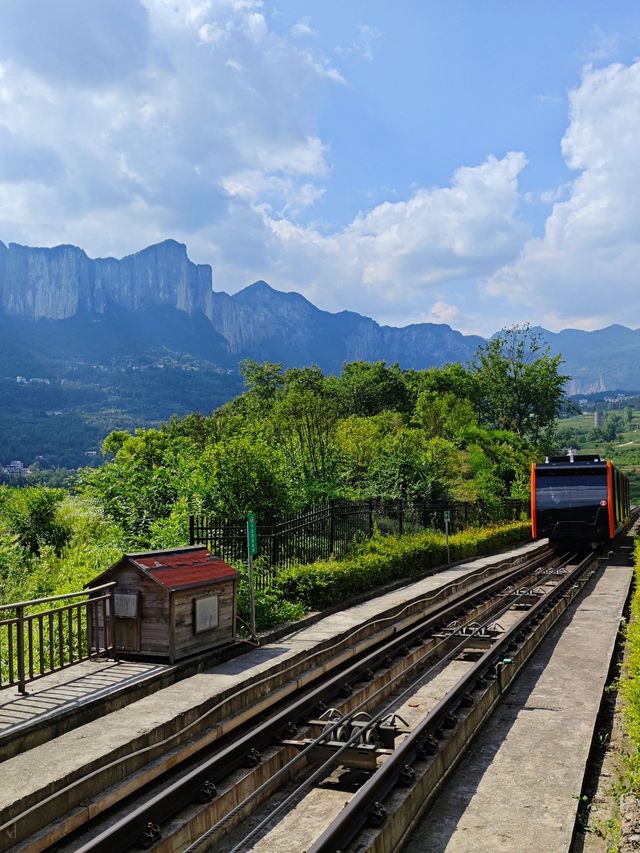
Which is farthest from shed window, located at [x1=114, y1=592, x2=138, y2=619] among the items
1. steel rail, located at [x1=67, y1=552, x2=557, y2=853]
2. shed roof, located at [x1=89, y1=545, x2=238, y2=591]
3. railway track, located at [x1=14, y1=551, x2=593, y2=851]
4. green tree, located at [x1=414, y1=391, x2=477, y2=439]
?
green tree, located at [x1=414, y1=391, x2=477, y2=439]

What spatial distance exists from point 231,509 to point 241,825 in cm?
1269

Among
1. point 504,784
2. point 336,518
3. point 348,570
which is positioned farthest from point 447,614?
point 504,784

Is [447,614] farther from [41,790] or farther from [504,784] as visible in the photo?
[41,790]

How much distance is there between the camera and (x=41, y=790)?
21.8 ft

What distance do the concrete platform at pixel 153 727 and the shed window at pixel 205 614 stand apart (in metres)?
0.60

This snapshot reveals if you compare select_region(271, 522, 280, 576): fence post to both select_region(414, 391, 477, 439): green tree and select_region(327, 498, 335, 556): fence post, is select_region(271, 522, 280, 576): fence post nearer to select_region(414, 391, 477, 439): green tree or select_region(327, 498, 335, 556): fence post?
select_region(327, 498, 335, 556): fence post

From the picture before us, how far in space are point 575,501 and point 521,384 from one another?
5891 cm

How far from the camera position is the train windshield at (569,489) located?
26578 millimetres

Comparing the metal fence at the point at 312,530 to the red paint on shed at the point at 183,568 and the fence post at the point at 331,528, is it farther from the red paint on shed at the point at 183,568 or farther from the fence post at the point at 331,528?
the red paint on shed at the point at 183,568

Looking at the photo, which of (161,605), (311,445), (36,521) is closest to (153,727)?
(161,605)

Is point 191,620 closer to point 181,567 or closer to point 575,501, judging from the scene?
point 181,567

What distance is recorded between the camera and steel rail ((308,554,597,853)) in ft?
19.9

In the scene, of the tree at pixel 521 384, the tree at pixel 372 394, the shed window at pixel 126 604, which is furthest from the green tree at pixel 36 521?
the tree at pixel 521 384

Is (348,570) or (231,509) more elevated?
(231,509)
